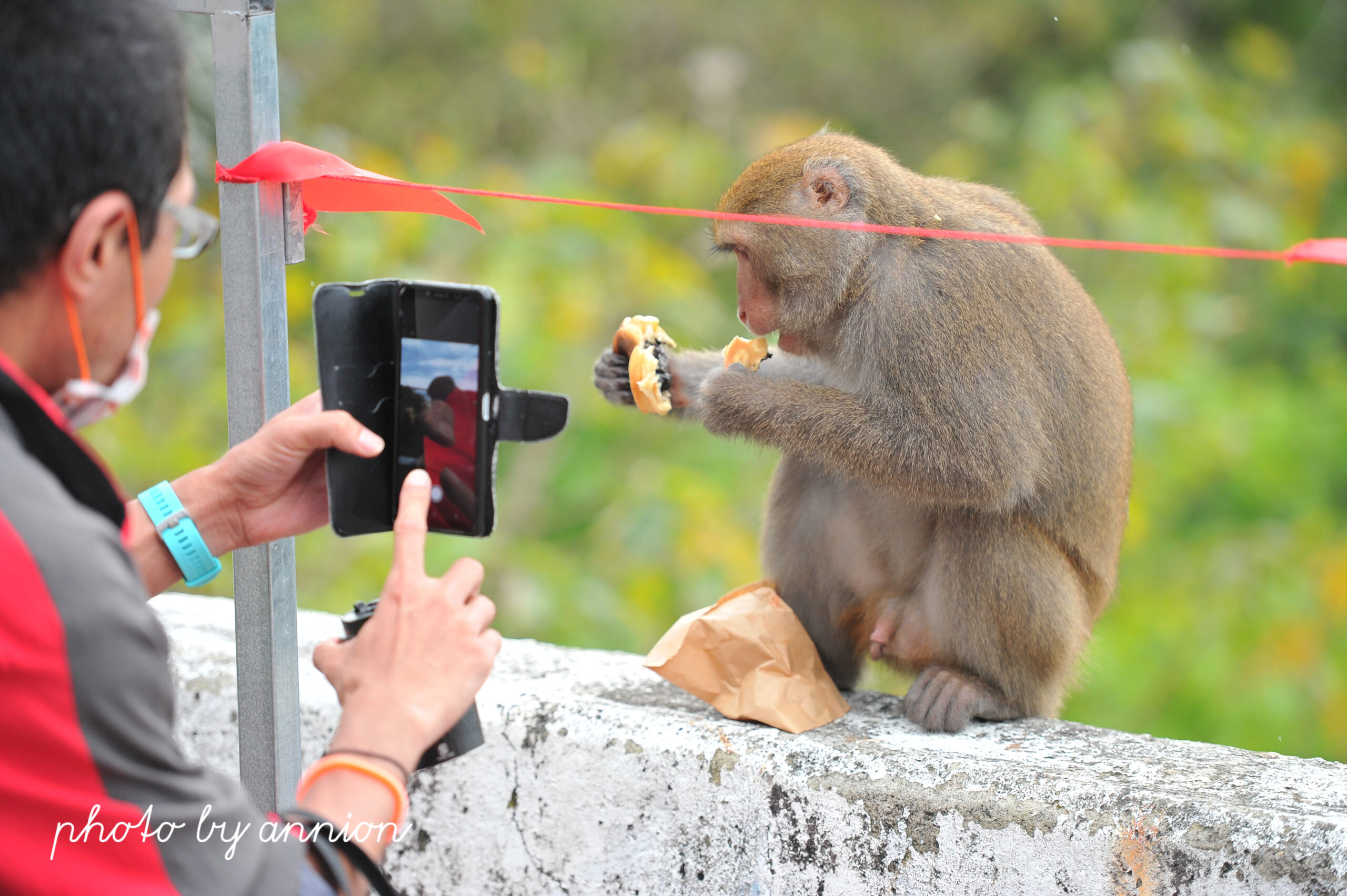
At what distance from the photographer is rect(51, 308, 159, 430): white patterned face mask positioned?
4.75ft

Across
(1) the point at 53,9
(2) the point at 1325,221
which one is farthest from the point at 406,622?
(2) the point at 1325,221

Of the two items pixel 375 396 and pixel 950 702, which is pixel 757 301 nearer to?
pixel 950 702

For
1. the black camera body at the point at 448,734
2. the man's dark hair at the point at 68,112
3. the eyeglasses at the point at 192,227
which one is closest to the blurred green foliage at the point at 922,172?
→ the black camera body at the point at 448,734

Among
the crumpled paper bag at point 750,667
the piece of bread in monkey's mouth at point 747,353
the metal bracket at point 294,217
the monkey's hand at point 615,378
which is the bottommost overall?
the crumpled paper bag at point 750,667

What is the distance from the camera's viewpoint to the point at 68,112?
127 centimetres

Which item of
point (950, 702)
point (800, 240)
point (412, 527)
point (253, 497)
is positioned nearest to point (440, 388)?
point (412, 527)

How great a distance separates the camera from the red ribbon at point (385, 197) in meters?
1.82

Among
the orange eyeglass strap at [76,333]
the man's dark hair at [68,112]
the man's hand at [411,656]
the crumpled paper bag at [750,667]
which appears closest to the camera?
the man's dark hair at [68,112]

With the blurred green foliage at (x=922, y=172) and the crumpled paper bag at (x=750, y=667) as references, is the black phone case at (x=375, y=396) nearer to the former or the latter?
the crumpled paper bag at (x=750, y=667)

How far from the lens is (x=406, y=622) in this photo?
167 centimetres

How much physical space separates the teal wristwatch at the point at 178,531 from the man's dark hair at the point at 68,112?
81cm

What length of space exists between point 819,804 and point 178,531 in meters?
1.31

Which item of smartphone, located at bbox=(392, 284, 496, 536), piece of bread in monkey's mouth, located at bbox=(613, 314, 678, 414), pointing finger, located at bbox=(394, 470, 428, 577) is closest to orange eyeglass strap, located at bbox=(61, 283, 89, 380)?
pointing finger, located at bbox=(394, 470, 428, 577)

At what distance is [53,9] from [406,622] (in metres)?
0.88
